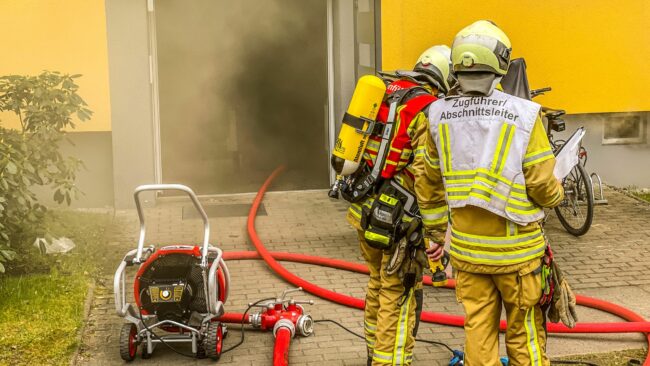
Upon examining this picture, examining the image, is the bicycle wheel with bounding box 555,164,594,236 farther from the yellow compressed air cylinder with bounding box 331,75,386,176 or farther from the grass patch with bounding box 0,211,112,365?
the grass patch with bounding box 0,211,112,365

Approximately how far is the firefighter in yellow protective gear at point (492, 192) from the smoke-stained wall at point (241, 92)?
21.8ft

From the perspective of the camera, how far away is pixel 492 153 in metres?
4.48

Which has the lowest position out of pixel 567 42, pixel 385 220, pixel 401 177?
pixel 385 220

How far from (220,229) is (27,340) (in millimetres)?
3259

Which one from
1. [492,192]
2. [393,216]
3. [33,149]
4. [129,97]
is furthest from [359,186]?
[129,97]

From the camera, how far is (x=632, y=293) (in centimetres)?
723

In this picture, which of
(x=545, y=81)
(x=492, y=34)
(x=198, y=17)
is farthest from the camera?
(x=198, y=17)

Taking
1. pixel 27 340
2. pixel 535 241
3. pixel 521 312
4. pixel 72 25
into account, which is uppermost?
pixel 72 25

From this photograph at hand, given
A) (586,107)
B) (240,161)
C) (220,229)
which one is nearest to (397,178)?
(220,229)

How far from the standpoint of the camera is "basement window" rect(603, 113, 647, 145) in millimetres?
11141

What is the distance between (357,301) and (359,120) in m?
1.96

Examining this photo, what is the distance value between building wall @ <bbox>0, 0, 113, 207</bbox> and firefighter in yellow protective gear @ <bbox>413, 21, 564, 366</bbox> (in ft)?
19.9

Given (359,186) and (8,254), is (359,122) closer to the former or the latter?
(359,186)

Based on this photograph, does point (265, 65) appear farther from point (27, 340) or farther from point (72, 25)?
point (27, 340)
